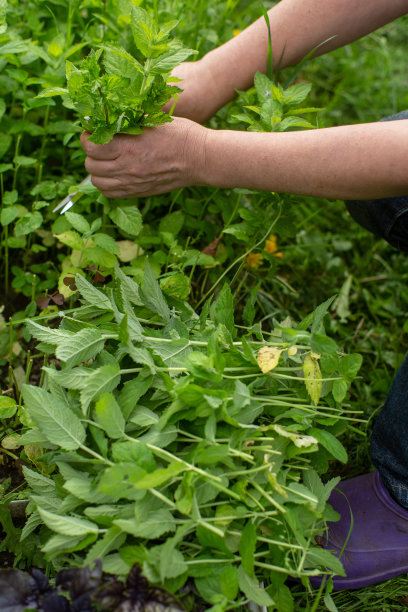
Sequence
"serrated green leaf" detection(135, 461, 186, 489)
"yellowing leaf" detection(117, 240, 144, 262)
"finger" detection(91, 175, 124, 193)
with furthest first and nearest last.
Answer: "yellowing leaf" detection(117, 240, 144, 262) → "finger" detection(91, 175, 124, 193) → "serrated green leaf" detection(135, 461, 186, 489)

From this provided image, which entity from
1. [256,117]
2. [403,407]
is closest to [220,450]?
[403,407]

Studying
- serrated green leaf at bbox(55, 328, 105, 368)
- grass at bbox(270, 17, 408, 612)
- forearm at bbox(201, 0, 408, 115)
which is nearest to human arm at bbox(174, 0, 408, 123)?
forearm at bbox(201, 0, 408, 115)

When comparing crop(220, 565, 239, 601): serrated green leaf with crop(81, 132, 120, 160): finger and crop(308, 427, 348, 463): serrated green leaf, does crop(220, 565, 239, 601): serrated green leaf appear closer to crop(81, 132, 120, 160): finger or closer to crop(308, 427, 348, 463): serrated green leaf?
crop(308, 427, 348, 463): serrated green leaf

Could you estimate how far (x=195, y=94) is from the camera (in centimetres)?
152

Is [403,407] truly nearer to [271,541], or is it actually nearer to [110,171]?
[271,541]

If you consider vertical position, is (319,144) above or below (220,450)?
above

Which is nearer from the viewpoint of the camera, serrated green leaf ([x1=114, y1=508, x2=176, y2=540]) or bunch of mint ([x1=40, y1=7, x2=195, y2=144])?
serrated green leaf ([x1=114, y1=508, x2=176, y2=540])

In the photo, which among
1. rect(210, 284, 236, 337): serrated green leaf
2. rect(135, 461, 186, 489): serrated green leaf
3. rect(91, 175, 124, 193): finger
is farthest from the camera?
rect(91, 175, 124, 193): finger

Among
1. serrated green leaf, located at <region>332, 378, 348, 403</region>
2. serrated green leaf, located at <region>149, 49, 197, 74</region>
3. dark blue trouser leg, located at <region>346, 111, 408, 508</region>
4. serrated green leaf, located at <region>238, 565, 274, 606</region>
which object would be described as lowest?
dark blue trouser leg, located at <region>346, 111, 408, 508</region>

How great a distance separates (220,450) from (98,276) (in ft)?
2.19

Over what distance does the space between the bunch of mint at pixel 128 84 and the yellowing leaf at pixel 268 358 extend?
0.59 meters

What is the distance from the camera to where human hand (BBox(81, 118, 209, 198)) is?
4.17ft

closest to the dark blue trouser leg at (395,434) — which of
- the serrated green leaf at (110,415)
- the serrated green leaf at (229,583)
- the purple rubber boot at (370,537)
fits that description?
the purple rubber boot at (370,537)

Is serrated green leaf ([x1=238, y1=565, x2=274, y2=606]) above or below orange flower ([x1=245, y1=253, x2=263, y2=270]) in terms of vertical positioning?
below
